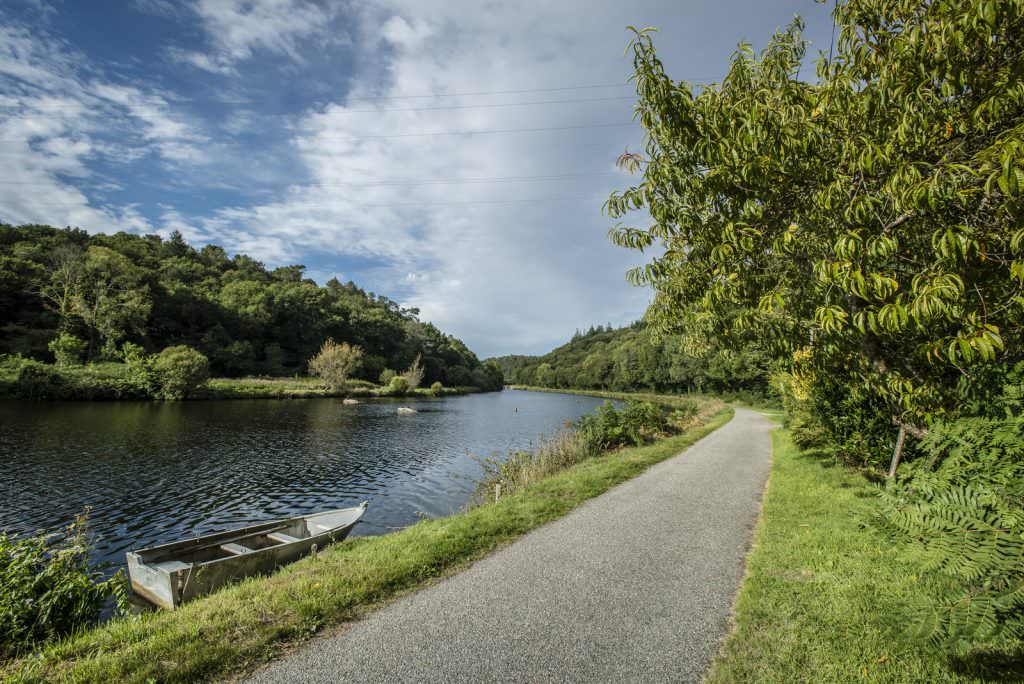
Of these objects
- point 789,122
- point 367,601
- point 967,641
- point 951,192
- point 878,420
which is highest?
point 789,122

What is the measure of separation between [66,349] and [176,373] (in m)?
12.5

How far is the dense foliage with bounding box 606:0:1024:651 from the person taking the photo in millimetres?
2977

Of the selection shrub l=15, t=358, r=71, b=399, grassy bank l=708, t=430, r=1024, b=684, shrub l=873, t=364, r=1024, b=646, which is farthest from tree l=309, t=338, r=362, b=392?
shrub l=873, t=364, r=1024, b=646

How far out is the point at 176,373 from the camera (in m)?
36.7

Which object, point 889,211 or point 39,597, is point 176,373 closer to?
point 39,597

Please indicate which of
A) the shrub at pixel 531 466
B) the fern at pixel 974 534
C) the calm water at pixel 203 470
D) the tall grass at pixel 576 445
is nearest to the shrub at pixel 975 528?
the fern at pixel 974 534

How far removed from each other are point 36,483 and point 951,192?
19.4 m

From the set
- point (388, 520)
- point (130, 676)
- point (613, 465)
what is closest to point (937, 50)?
point (130, 676)

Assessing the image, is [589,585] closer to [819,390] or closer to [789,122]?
[789,122]

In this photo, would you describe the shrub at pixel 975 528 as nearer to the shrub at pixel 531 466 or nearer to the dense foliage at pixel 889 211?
the dense foliage at pixel 889 211

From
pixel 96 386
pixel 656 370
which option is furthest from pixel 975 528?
pixel 656 370

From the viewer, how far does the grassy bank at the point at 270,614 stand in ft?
11.4

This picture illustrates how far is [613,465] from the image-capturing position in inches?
453

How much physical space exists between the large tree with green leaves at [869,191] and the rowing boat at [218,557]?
7013 mm
